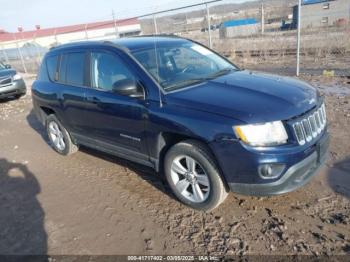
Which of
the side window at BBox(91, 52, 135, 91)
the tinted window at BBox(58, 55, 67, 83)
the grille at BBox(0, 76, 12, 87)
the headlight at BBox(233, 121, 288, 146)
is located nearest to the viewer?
the headlight at BBox(233, 121, 288, 146)

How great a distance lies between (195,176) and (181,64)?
149 cm

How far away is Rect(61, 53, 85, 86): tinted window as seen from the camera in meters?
4.70

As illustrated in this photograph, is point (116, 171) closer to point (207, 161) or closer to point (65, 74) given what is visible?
point (65, 74)

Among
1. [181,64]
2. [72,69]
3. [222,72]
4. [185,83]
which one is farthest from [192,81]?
[72,69]

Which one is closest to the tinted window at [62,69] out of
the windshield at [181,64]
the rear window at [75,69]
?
the rear window at [75,69]

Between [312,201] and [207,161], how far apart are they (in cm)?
134

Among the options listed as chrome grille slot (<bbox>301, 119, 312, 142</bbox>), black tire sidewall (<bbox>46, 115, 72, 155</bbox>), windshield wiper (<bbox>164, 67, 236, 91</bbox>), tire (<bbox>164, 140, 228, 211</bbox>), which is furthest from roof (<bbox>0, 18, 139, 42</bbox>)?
chrome grille slot (<bbox>301, 119, 312, 142</bbox>)

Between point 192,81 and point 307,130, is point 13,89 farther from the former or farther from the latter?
point 307,130

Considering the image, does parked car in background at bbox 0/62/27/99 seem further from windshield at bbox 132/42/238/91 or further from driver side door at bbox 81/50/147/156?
windshield at bbox 132/42/238/91

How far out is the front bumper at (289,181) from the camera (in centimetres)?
306

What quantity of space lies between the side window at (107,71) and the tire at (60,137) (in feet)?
4.98

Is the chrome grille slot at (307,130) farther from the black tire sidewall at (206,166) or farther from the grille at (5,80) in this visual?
the grille at (5,80)

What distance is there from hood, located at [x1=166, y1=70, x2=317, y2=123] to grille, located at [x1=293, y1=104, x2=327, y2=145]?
3.7 inches

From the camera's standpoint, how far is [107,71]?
425cm
